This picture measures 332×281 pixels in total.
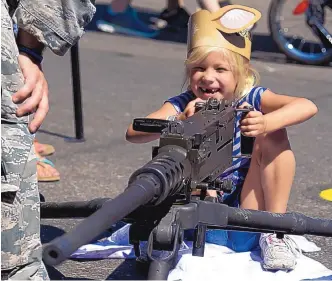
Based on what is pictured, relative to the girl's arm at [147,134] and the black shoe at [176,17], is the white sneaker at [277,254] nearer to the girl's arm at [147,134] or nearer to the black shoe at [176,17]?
the girl's arm at [147,134]

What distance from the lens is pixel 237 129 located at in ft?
11.3

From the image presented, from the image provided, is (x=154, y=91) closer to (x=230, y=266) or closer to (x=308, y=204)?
(x=308, y=204)

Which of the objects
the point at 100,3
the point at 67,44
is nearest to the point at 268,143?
the point at 67,44

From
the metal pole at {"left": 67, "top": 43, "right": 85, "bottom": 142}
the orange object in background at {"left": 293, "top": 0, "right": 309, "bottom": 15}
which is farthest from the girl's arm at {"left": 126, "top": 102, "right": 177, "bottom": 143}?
the orange object in background at {"left": 293, "top": 0, "right": 309, "bottom": 15}

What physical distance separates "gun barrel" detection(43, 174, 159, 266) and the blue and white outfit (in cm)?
139

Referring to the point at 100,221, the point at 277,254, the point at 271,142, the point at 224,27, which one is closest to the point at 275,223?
the point at 277,254

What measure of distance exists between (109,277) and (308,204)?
4.43 feet

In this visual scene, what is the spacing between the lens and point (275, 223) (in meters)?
2.95

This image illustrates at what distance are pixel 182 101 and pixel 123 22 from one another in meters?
6.81

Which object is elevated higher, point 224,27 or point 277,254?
point 224,27

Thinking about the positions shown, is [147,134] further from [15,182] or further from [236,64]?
[15,182]

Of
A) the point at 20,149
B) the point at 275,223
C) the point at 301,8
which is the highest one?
the point at 20,149

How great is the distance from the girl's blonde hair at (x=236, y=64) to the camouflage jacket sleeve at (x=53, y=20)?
1.14m

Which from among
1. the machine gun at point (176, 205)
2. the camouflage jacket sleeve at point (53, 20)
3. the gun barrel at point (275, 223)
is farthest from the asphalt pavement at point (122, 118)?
the camouflage jacket sleeve at point (53, 20)
